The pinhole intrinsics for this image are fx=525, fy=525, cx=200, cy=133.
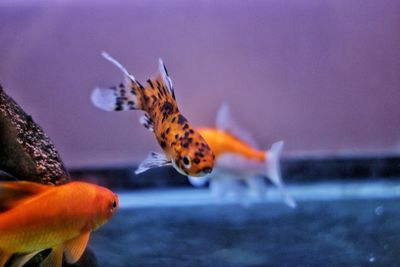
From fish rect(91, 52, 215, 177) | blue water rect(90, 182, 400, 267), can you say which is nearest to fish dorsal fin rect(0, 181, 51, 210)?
fish rect(91, 52, 215, 177)

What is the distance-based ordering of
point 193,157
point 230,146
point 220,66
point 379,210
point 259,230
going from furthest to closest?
point 220,66
point 379,210
point 230,146
point 259,230
point 193,157

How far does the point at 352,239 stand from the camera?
2389mm

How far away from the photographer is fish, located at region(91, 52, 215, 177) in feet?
4.46

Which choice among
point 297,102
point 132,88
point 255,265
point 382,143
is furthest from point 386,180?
point 132,88

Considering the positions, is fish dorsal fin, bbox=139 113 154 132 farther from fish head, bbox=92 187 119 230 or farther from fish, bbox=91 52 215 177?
fish head, bbox=92 187 119 230

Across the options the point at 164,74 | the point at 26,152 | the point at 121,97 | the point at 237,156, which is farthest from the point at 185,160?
the point at 237,156

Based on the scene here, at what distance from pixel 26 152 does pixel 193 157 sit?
0.65 metres

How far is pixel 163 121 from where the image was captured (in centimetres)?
147

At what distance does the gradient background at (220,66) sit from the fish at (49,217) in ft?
7.25

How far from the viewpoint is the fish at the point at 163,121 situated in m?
1.36

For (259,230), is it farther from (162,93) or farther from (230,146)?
(162,93)

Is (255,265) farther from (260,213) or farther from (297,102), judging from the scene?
(297,102)

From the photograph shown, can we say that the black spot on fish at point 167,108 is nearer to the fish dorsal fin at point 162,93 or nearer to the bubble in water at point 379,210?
the fish dorsal fin at point 162,93

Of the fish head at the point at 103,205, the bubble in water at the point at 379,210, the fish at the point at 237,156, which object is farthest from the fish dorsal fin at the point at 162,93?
the bubble in water at the point at 379,210
